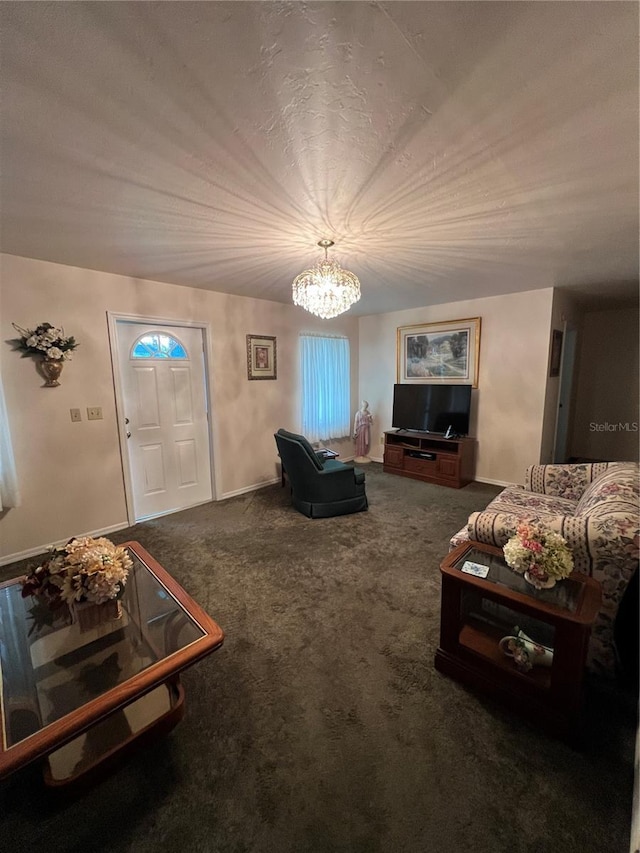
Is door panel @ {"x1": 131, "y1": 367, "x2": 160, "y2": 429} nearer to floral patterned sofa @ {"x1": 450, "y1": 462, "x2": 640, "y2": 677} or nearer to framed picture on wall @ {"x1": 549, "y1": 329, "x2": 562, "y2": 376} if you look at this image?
floral patterned sofa @ {"x1": 450, "y1": 462, "x2": 640, "y2": 677}

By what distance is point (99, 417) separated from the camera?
3.10 metres

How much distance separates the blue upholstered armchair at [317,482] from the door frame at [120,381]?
36.3 inches

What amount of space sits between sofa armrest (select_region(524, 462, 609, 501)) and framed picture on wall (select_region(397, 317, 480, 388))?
1.73 metres

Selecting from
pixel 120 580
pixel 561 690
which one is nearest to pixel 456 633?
pixel 561 690

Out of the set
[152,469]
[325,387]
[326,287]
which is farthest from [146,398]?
[325,387]

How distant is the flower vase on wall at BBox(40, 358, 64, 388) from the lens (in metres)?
2.71

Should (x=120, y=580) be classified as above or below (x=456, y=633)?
above

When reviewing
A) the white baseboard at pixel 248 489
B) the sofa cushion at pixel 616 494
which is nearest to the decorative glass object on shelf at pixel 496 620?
the sofa cushion at pixel 616 494

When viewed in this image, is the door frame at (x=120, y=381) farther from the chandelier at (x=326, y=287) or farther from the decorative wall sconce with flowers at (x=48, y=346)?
the chandelier at (x=326, y=287)

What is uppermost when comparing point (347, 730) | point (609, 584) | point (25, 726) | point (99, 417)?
point (99, 417)

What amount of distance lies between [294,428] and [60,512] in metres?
2.72

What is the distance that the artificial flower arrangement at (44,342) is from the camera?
2.62m

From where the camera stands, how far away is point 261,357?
168 inches

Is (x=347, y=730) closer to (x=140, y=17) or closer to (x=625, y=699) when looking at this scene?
(x=625, y=699)
